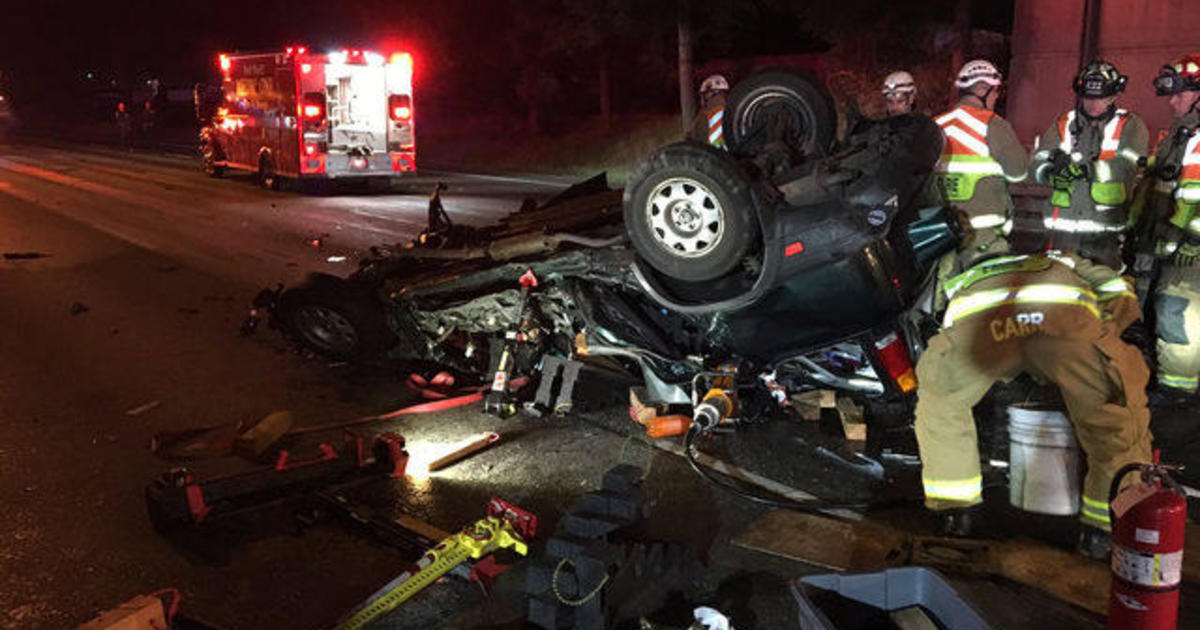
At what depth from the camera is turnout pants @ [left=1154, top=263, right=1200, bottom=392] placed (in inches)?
219

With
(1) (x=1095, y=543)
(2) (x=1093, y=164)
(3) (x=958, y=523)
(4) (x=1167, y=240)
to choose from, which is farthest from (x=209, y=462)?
(4) (x=1167, y=240)

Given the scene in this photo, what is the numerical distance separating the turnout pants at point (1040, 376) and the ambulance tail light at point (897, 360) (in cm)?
79

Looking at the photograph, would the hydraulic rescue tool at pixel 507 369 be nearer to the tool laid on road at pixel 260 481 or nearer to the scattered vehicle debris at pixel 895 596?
the tool laid on road at pixel 260 481

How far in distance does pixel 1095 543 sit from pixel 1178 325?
249 cm

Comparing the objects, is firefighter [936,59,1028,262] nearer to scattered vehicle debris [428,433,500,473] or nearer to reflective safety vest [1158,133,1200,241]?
reflective safety vest [1158,133,1200,241]

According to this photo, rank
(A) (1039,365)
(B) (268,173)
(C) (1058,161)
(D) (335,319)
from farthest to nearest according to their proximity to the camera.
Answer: (B) (268,173)
(D) (335,319)
(C) (1058,161)
(A) (1039,365)

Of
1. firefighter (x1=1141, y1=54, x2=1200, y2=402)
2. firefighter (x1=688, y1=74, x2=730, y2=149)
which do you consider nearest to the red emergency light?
firefighter (x1=688, y1=74, x2=730, y2=149)

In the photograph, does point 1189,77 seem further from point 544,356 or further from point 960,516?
point 544,356

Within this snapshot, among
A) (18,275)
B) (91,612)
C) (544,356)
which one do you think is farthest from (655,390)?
(18,275)

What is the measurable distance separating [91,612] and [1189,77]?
6465 mm

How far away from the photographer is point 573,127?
31391 millimetres

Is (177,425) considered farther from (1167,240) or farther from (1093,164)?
(1167,240)

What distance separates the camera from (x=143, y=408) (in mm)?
6047

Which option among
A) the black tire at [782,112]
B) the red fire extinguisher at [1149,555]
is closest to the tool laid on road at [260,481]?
the black tire at [782,112]
